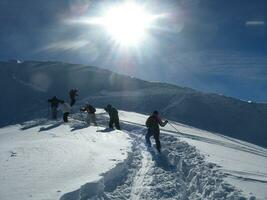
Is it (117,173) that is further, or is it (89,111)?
(89,111)

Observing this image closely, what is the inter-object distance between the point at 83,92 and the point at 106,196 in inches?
3839

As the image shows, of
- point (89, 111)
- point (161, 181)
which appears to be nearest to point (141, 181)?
point (161, 181)

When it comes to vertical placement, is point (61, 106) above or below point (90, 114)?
above

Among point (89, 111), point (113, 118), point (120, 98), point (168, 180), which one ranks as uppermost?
point (120, 98)

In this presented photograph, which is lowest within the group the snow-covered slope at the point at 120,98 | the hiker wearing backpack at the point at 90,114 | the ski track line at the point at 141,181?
the ski track line at the point at 141,181

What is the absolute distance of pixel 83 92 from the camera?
362 feet

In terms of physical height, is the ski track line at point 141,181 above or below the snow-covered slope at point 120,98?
below

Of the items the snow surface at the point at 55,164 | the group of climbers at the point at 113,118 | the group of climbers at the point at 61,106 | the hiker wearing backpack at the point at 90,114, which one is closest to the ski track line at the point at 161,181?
the snow surface at the point at 55,164

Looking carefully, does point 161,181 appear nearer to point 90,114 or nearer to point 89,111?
point 89,111

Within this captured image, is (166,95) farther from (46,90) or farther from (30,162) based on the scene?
(30,162)

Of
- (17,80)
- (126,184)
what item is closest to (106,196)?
(126,184)

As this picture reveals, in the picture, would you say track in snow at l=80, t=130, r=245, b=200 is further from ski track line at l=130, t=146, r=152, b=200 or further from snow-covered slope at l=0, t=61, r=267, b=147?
snow-covered slope at l=0, t=61, r=267, b=147

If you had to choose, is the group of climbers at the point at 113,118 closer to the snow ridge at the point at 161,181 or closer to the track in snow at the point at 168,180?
the track in snow at the point at 168,180

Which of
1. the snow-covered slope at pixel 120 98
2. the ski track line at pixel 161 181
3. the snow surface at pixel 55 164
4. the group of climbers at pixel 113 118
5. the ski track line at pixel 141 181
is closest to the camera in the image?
the snow surface at pixel 55 164
